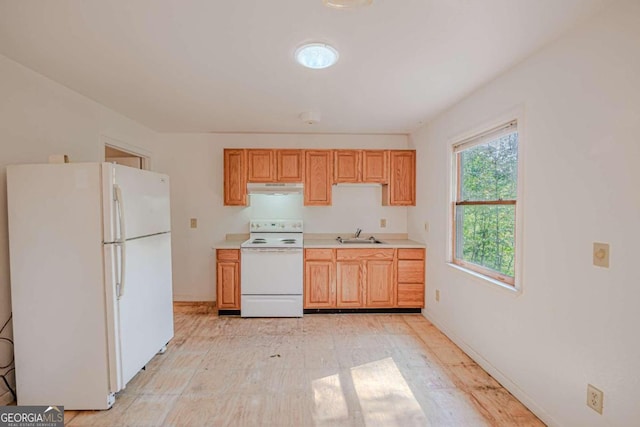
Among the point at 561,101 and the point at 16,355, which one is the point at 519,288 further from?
the point at 16,355

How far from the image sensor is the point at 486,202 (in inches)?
98.0

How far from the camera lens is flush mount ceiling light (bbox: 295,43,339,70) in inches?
70.0

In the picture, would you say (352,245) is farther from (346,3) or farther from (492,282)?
(346,3)

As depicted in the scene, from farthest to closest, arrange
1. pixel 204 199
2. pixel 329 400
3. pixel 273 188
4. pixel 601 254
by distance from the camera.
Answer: pixel 204 199
pixel 273 188
pixel 329 400
pixel 601 254

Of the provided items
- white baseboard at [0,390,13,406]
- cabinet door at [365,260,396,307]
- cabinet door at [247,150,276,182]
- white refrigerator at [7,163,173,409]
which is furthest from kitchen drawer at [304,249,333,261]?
white baseboard at [0,390,13,406]

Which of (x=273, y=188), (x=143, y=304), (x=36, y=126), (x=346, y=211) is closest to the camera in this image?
(x=36, y=126)

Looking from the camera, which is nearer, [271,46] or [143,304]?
[271,46]

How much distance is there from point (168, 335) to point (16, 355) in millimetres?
988

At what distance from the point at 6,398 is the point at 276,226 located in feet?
9.01

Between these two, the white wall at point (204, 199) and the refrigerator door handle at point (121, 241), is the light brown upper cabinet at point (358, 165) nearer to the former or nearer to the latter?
the white wall at point (204, 199)

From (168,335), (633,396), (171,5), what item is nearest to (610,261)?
(633,396)

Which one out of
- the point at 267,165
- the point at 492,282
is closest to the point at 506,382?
the point at 492,282

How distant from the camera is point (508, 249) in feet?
7.33

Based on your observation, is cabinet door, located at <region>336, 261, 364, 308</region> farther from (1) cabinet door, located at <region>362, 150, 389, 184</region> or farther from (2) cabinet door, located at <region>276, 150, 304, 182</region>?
(2) cabinet door, located at <region>276, 150, 304, 182</region>
